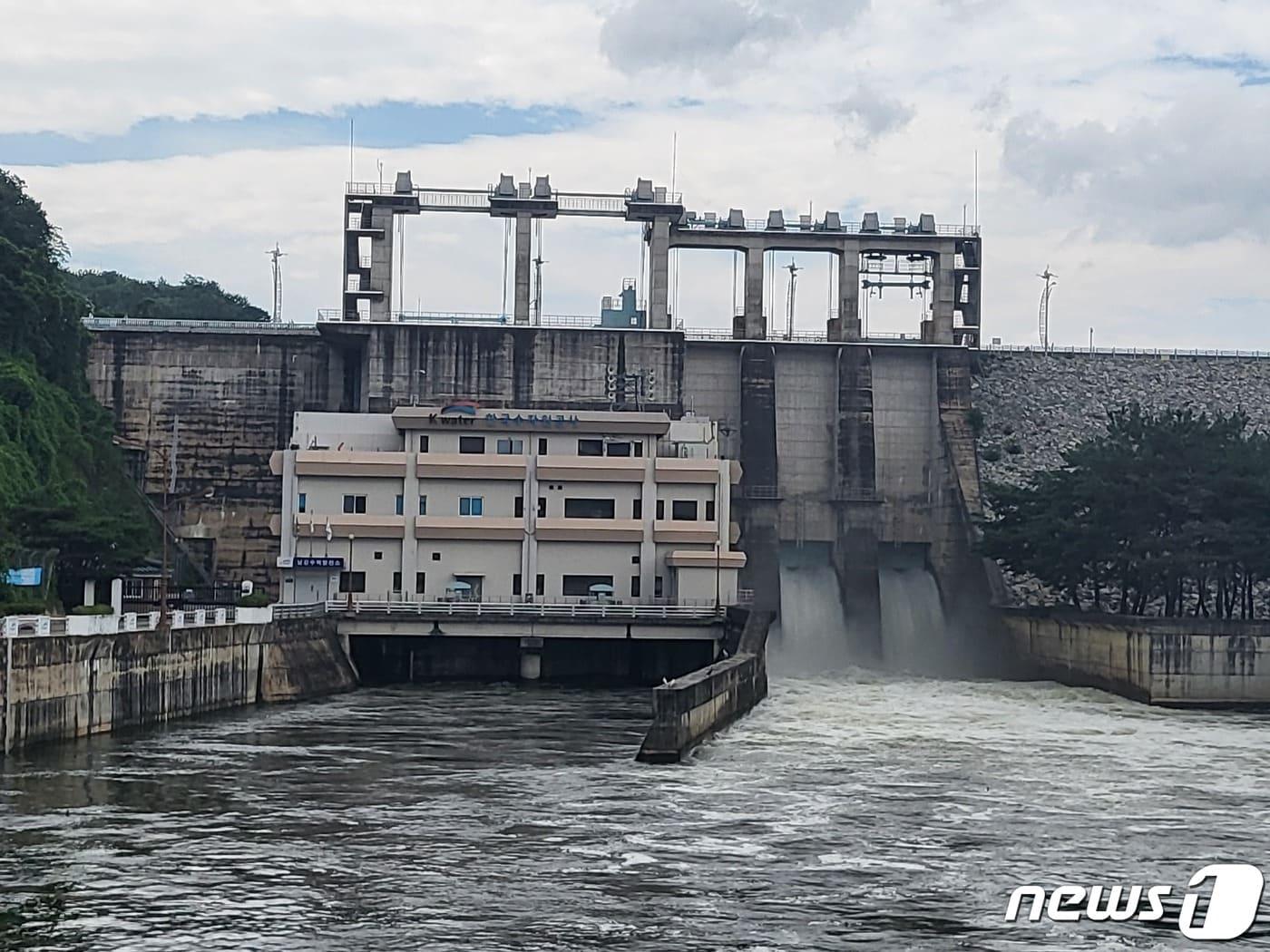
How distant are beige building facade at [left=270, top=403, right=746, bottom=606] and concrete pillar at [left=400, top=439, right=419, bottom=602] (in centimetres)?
5

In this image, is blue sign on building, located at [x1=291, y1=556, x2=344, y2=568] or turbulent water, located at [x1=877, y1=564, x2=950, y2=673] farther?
turbulent water, located at [x1=877, y1=564, x2=950, y2=673]

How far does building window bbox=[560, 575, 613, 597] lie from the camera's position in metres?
82.1

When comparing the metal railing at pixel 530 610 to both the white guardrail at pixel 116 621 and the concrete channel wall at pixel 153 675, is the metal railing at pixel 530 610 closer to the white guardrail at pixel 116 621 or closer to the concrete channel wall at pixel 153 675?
the concrete channel wall at pixel 153 675

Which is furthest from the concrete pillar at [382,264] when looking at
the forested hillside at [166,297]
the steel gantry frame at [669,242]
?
the forested hillside at [166,297]

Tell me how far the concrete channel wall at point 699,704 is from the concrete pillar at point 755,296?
111 feet

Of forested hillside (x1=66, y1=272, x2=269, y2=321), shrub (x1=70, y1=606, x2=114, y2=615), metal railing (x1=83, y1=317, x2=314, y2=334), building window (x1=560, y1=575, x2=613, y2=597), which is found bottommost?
shrub (x1=70, y1=606, x2=114, y2=615)

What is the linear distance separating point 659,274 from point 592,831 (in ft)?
208

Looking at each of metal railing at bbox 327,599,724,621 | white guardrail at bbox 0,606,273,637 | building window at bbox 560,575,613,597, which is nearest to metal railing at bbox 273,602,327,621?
white guardrail at bbox 0,606,273,637

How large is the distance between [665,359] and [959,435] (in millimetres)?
15423

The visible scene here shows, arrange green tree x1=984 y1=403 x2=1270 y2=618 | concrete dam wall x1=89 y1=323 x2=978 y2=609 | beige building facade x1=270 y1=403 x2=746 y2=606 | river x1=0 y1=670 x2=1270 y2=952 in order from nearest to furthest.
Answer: river x1=0 y1=670 x2=1270 y2=952, green tree x1=984 y1=403 x2=1270 y2=618, beige building facade x1=270 y1=403 x2=746 y2=606, concrete dam wall x1=89 y1=323 x2=978 y2=609

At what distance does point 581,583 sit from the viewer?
82312mm

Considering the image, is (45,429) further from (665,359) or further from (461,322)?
(665,359)

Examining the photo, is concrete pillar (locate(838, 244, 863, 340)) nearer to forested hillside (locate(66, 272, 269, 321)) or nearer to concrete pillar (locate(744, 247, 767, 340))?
concrete pillar (locate(744, 247, 767, 340))

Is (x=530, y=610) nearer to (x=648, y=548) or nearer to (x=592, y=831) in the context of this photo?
(x=648, y=548)
